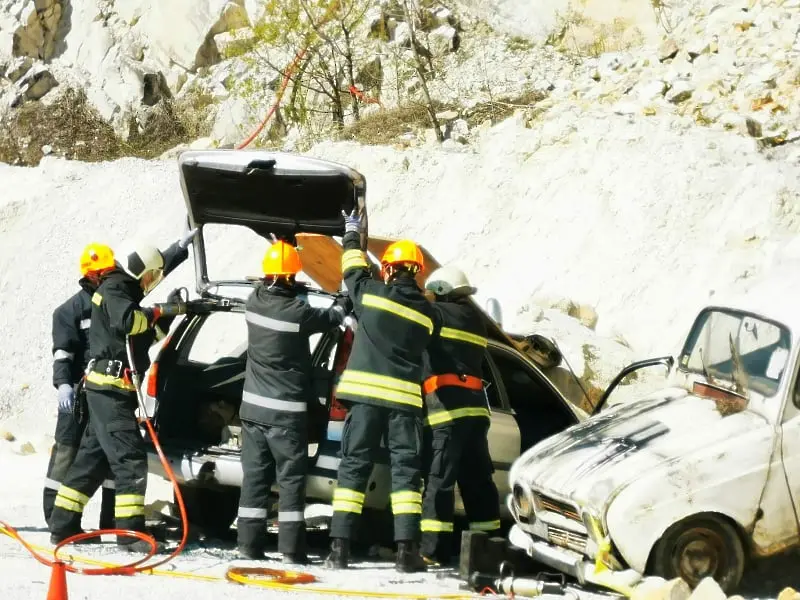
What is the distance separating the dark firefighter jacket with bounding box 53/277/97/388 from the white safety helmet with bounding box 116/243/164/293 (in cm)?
37

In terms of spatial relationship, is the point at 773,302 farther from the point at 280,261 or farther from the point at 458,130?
the point at 458,130

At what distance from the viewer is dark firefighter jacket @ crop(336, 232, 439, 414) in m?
6.97

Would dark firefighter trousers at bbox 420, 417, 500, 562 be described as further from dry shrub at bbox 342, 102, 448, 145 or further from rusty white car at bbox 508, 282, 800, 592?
dry shrub at bbox 342, 102, 448, 145

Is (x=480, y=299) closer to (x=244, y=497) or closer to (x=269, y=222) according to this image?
(x=269, y=222)

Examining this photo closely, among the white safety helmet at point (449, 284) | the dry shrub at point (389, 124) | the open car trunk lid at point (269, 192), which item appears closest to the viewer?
the white safety helmet at point (449, 284)

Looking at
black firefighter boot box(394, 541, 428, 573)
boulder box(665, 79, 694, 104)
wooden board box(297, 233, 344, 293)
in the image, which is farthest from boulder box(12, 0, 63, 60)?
black firefighter boot box(394, 541, 428, 573)

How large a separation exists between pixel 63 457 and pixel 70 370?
0.59 m

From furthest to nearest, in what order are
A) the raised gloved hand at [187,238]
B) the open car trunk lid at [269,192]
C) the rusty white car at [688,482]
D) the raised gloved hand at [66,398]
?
the raised gloved hand at [187,238], the raised gloved hand at [66,398], the open car trunk lid at [269,192], the rusty white car at [688,482]

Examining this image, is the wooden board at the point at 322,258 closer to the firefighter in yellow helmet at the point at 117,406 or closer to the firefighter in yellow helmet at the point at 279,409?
the firefighter in yellow helmet at the point at 279,409

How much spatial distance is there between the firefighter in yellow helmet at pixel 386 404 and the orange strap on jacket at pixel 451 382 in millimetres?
174

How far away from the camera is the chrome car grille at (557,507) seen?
251 inches

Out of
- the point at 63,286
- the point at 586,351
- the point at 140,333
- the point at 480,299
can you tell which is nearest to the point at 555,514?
the point at 140,333

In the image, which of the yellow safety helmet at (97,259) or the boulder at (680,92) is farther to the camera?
the boulder at (680,92)

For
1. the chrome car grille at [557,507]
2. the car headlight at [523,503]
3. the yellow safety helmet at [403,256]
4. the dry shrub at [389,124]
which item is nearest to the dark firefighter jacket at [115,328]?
the yellow safety helmet at [403,256]
